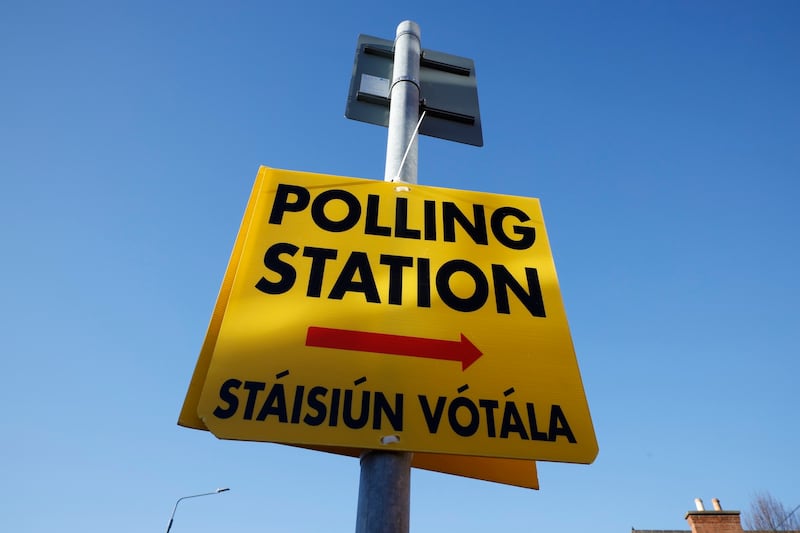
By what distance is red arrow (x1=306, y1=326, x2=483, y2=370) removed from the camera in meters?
1.74

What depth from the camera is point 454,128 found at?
3.11 meters

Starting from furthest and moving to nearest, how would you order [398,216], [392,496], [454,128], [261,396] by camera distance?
[454,128] → [398,216] → [261,396] → [392,496]

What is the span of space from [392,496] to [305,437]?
1.02 feet

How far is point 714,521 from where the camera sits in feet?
45.3

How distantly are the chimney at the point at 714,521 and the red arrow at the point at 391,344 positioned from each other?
51.0 feet

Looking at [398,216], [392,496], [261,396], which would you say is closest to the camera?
[392,496]

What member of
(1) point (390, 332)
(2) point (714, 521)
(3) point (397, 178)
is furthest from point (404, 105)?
(2) point (714, 521)

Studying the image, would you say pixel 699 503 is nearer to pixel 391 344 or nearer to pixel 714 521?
pixel 714 521

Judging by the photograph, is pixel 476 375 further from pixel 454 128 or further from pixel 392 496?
pixel 454 128

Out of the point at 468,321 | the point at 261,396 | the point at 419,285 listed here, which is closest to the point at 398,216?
the point at 419,285

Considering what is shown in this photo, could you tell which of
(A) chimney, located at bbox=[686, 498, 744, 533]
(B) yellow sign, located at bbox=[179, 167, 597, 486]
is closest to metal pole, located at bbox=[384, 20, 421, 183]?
(B) yellow sign, located at bbox=[179, 167, 597, 486]

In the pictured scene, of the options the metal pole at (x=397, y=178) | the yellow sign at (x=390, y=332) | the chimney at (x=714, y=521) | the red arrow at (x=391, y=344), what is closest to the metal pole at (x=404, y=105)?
the metal pole at (x=397, y=178)

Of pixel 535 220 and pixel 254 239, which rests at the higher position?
pixel 535 220

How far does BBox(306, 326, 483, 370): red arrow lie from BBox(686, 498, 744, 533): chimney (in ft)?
51.0
